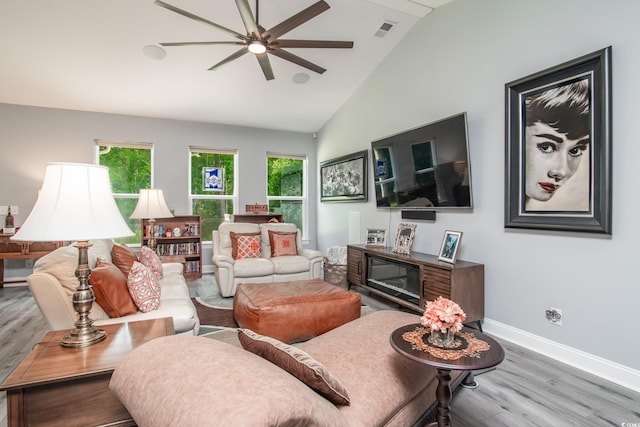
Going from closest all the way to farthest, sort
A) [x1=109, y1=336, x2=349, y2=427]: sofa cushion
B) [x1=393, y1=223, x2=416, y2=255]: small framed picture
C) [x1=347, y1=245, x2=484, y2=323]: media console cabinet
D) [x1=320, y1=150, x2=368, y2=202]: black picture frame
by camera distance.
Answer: [x1=109, y1=336, x2=349, y2=427]: sofa cushion → [x1=347, y1=245, x2=484, y2=323]: media console cabinet → [x1=393, y1=223, x2=416, y2=255]: small framed picture → [x1=320, y1=150, x2=368, y2=202]: black picture frame

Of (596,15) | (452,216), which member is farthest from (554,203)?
(596,15)

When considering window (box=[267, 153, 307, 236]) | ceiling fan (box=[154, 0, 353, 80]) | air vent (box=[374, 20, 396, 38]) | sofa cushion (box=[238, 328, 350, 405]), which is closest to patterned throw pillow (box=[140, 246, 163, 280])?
ceiling fan (box=[154, 0, 353, 80])

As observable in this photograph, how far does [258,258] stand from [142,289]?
97.6 inches

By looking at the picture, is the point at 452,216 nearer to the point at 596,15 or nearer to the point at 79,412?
the point at 596,15

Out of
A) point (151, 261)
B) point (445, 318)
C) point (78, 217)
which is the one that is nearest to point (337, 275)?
point (151, 261)

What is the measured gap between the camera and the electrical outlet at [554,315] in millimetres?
2599

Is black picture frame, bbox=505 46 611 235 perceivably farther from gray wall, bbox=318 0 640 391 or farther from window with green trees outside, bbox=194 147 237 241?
window with green trees outside, bbox=194 147 237 241

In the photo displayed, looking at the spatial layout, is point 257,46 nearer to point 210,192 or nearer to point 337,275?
point 337,275

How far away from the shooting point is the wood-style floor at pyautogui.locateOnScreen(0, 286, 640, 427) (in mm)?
1832

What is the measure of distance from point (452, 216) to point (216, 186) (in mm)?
4294

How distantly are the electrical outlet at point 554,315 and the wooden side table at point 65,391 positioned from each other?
2.94 metres

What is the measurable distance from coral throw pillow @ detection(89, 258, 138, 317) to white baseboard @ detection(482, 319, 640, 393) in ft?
10.1

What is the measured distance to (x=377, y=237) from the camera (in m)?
4.56

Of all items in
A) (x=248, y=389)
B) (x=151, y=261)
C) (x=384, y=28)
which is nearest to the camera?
(x=248, y=389)
